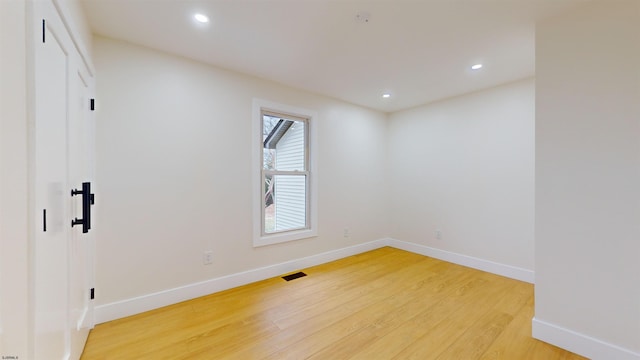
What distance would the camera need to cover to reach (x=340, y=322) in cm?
223

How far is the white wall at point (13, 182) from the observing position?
0.82 metres

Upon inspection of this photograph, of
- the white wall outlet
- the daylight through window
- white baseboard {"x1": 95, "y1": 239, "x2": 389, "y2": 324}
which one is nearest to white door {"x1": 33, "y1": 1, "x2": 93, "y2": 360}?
white baseboard {"x1": 95, "y1": 239, "x2": 389, "y2": 324}

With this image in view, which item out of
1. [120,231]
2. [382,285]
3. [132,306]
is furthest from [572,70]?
[132,306]

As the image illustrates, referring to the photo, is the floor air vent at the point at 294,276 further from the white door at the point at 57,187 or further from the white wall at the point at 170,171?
the white door at the point at 57,187

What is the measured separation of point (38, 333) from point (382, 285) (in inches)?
110

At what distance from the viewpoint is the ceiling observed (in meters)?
1.84

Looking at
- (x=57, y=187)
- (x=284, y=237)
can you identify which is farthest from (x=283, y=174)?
(x=57, y=187)

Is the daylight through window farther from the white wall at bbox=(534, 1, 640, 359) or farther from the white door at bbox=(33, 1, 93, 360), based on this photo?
the white wall at bbox=(534, 1, 640, 359)

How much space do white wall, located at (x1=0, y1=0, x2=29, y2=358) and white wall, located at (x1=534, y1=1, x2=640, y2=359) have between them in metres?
2.99

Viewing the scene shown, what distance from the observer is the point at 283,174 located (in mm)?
3512

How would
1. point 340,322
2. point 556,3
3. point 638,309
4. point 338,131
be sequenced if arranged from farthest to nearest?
1. point 338,131
2. point 340,322
3. point 556,3
4. point 638,309

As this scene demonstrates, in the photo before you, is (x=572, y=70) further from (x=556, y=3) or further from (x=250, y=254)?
(x=250, y=254)

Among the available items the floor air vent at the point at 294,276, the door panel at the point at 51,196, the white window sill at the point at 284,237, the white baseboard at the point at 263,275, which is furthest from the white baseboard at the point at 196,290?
the door panel at the point at 51,196

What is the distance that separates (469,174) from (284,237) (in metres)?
2.76
